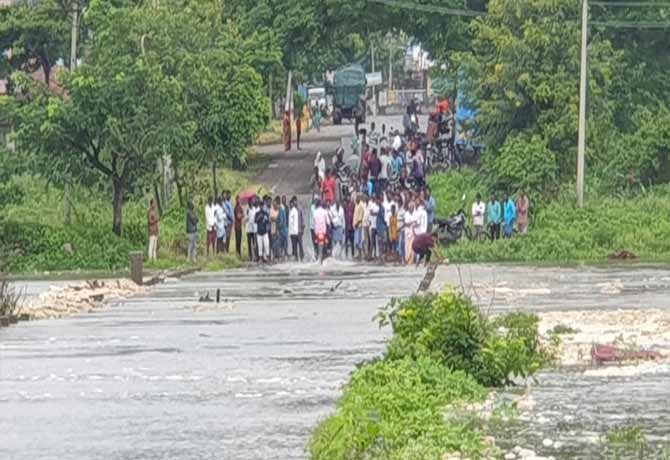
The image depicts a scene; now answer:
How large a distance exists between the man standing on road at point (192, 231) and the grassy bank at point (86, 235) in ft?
0.81

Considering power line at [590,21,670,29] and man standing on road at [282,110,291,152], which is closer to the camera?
power line at [590,21,670,29]

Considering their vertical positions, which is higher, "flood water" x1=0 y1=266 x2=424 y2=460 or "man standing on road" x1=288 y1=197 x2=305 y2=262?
"man standing on road" x1=288 y1=197 x2=305 y2=262

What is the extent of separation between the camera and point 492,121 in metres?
49.0

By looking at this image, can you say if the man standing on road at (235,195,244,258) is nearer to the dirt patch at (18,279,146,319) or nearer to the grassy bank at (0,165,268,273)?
the grassy bank at (0,165,268,273)

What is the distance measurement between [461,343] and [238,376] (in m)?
3.14

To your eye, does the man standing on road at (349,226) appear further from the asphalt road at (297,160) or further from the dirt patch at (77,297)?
the asphalt road at (297,160)

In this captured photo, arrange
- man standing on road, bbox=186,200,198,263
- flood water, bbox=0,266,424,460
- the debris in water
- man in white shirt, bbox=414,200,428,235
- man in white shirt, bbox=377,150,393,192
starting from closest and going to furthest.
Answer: flood water, bbox=0,266,424,460, man in white shirt, bbox=414,200,428,235, the debris in water, man standing on road, bbox=186,200,198,263, man in white shirt, bbox=377,150,393,192

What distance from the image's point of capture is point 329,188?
4700 cm

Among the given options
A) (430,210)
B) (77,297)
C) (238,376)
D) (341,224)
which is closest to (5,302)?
(77,297)

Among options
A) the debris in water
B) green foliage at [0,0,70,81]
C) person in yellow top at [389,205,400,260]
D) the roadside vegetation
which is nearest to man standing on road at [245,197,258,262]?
person in yellow top at [389,205,400,260]

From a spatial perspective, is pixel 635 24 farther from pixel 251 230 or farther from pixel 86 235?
pixel 86 235

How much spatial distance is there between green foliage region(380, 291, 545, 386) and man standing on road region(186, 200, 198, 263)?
25616 mm

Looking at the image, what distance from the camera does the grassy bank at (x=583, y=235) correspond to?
4209 cm

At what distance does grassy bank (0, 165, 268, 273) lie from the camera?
42.4 metres
